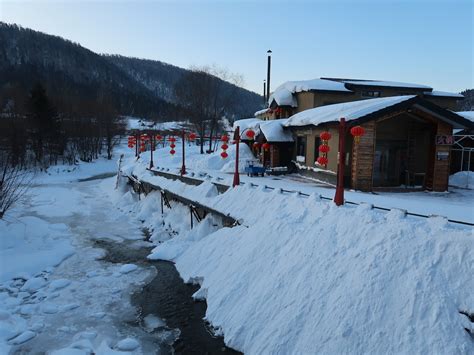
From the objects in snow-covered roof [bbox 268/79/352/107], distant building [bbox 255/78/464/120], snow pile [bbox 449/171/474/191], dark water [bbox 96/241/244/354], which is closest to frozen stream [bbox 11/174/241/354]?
dark water [bbox 96/241/244/354]

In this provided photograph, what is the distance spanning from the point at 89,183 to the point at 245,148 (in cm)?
1759

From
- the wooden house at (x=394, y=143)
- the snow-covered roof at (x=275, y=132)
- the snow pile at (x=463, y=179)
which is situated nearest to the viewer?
the wooden house at (x=394, y=143)

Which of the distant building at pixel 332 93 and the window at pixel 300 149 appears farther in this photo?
the distant building at pixel 332 93

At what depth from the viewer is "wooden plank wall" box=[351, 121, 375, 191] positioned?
15594 mm

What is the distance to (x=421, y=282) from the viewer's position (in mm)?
5918

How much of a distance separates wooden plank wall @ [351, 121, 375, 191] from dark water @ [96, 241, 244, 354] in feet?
30.0

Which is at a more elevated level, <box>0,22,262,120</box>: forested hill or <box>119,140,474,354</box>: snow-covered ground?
<box>0,22,262,120</box>: forested hill

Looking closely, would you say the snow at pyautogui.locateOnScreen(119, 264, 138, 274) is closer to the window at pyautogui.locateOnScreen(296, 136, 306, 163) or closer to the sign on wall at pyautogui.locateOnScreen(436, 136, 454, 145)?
the window at pyautogui.locateOnScreen(296, 136, 306, 163)

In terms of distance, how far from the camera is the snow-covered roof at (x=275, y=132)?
23.6 m

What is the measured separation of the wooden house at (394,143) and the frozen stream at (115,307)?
9.78 metres

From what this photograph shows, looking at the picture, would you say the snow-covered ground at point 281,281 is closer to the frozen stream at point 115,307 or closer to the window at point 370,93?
the frozen stream at point 115,307

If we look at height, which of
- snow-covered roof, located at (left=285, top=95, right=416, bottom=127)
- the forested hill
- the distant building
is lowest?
snow-covered roof, located at (left=285, top=95, right=416, bottom=127)

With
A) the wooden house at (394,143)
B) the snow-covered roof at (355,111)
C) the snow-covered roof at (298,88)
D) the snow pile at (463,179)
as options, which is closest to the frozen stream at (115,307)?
the wooden house at (394,143)

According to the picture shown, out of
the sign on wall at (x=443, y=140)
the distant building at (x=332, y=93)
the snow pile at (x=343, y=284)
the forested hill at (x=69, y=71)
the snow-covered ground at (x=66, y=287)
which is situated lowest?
the snow-covered ground at (x=66, y=287)
